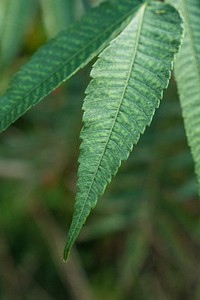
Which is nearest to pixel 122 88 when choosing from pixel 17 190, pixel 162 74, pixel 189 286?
pixel 162 74

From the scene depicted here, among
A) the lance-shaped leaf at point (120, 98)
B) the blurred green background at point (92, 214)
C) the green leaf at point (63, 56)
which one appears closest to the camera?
the lance-shaped leaf at point (120, 98)

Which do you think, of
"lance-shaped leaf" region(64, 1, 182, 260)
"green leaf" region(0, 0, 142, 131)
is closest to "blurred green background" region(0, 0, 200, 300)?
"green leaf" region(0, 0, 142, 131)

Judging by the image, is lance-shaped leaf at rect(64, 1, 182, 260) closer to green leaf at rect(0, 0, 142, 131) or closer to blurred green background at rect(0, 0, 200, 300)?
green leaf at rect(0, 0, 142, 131)

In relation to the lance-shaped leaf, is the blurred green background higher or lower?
lower

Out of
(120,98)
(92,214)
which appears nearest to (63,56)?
(120,98)

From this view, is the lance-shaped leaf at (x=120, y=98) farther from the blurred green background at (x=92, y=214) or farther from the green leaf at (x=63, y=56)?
the blurred green background at (x=92, y=214)

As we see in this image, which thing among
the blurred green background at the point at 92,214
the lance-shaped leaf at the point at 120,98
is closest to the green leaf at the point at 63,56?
the lance-shaped leaf at the point at 120,98

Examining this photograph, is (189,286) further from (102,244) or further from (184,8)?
(184,8)
